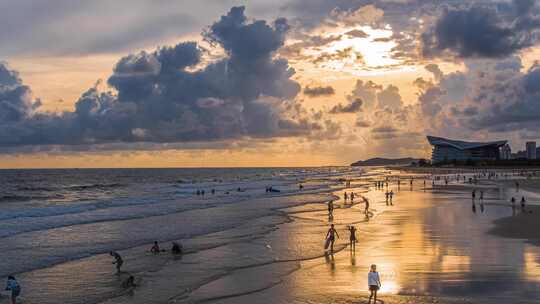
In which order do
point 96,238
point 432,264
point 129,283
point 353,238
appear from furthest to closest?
1. point 96,238
2. point 353,238
3. point 432,264
4. point 129,283

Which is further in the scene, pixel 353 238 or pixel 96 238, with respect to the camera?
pixel 96 238

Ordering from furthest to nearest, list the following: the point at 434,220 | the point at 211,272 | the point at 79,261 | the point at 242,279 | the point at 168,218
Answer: the point at 168,218 < the point at 434,220 < the point at 79,261 < the point at 211,272 < the point at 242,279

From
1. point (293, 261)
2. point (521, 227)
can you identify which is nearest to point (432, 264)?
point (293, 261)

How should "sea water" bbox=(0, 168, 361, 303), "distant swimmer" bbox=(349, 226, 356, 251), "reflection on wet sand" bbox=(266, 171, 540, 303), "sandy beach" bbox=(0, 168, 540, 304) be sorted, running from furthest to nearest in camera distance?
"distant swimmer" bbox=(349, 226, 356, 251), "sea water" bbox=(0, 168, 361, 303), "sandy beach" bbox=(0, 168, 540, 304), "reflection on wet sand" bbox=(266, 171, 540, 303)

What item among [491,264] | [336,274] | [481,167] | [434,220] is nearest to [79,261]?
[336,274]

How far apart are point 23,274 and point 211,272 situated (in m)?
8.55

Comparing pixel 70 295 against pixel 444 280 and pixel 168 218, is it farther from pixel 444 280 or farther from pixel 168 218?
pixel 168 218

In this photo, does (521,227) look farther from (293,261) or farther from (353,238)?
(293,261)

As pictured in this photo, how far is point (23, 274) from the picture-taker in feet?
78.9

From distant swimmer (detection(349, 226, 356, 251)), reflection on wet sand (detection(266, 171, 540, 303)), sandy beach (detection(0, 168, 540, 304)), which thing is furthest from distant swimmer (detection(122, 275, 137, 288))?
distant swimmer (detection(349, 226, 356, 251))

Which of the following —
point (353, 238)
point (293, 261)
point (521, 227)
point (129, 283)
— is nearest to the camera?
point (129, 283)

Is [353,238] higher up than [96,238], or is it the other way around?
[353,238]

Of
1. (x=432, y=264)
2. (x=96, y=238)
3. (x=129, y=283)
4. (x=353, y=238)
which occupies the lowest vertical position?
(x=96, y=238)

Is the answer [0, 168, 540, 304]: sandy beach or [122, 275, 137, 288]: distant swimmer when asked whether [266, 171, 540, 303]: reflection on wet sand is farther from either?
[122, 275, 137, 288]: distant swimmer
